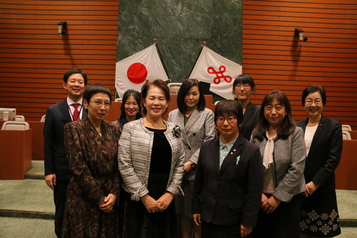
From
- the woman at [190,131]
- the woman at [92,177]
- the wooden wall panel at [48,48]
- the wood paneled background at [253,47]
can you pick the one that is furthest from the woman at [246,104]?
the wooden wall panel at [48,48]

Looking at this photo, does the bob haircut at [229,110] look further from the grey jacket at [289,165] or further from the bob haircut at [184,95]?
the bob haircut at [184,95]

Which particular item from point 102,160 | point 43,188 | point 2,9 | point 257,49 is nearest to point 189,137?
point 102,160

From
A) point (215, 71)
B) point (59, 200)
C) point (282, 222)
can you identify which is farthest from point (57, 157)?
point (215, 71)

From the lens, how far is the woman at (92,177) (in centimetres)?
174

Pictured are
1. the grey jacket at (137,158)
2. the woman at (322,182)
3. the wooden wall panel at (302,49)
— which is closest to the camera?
the grey jacket at (137,158)

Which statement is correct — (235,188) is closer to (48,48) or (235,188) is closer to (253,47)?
(253,47)

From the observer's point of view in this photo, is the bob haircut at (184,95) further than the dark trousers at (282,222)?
Yes

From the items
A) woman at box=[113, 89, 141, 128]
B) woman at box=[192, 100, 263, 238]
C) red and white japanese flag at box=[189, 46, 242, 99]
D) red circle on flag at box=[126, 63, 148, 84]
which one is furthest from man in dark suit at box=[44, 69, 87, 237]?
red and white japanese flag at box=[189, 46, 242, 99]

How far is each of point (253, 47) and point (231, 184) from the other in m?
5.77

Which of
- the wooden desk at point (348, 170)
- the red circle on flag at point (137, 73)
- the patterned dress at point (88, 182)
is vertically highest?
the red circle on flag at point (137, 73)

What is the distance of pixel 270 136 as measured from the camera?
6.42ft

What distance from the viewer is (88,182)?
5.67ft

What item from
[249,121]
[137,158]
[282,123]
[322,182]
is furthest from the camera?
[249,121]

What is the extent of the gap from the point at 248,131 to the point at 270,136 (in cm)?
43
